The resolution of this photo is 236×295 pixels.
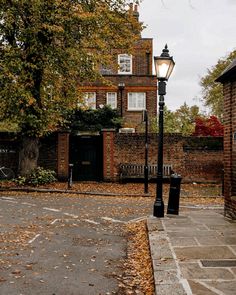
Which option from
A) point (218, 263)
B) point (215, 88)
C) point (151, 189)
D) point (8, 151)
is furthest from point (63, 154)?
point (215, 88)

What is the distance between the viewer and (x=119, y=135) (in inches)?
951

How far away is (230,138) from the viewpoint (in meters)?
11.3

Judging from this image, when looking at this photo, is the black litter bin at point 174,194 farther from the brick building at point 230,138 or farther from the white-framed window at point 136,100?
the white-framed window at point 136,100

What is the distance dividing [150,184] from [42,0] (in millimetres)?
10664

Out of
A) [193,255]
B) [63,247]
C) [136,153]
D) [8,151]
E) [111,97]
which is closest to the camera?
[193,255]

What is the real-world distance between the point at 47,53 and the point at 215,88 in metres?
32.0

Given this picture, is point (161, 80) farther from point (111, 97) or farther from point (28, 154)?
point (111, 97)

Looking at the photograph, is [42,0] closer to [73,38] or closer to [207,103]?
[73,38]

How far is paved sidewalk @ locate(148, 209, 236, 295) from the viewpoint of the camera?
5516 mm

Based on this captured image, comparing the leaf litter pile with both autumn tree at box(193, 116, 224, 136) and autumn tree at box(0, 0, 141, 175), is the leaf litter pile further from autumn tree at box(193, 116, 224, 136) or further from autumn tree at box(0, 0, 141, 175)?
autumn tree at box(193, 116, 224, 136)

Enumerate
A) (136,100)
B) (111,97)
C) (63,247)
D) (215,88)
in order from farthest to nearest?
1. (215,88)
2. (111,97)
3. (136,100)
4. (63,247)

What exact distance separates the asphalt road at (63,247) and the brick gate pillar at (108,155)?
8579 mm

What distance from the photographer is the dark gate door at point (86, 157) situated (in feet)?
79.5

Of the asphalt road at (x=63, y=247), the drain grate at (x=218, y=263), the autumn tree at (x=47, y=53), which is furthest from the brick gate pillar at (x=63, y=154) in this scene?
the drain grate at (x=218, y=263)
